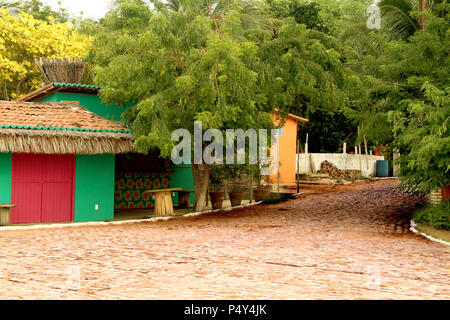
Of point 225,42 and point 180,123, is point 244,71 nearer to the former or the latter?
point 225,42

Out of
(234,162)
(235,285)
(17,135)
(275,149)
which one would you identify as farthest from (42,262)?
(275,149)

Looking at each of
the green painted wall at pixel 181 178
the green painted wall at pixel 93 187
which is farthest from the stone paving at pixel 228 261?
the green painted wall at pixel 181 178

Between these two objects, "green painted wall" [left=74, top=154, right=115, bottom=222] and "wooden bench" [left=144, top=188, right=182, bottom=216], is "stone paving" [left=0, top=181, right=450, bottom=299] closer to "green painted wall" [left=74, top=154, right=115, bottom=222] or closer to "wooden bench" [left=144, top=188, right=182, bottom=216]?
"wooden bench" [left=144, top=188, right=182, bottom=216]

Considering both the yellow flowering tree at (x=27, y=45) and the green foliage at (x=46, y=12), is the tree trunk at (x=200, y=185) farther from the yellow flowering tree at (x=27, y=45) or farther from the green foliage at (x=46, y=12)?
the green foliage at (x=46, y=12)

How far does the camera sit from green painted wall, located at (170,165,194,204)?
874 inches

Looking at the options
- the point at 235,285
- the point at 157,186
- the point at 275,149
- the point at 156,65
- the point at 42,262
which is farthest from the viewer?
the point at 275,149

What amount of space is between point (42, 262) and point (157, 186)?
12.4 meters

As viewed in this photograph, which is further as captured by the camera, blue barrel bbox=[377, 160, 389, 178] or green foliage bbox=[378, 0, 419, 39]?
blue barrel bbox=[377, 160, 389, 178]

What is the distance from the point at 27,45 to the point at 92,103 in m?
12.8

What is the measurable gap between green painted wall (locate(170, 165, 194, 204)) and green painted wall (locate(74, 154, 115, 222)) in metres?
4.79

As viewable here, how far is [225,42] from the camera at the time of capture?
1571cm

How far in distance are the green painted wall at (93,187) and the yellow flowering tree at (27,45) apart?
1343cm

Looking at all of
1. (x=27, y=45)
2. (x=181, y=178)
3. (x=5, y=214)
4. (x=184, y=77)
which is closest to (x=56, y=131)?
(x=5, y=214)

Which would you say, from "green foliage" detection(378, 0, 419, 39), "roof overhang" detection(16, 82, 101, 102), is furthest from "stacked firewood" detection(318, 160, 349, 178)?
"roof overhang" detection(16, 82, 101, 102)
